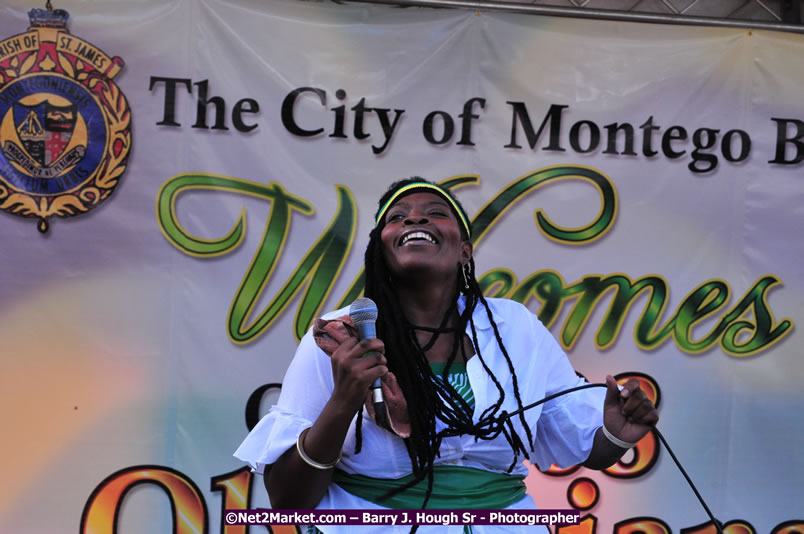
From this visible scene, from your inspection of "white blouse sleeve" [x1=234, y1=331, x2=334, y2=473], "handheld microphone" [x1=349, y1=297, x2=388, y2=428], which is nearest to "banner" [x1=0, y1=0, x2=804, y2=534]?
"white blouse sleeve" [x1=234, y1=331, x2=334, y2=473]

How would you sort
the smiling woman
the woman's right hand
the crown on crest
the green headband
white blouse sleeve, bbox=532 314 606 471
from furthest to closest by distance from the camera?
1. the crown on crest
2. the green headband
3. white blouse sleeve, bbox=532 314 606 471
4. the smiling woman
5. the woman's right hand

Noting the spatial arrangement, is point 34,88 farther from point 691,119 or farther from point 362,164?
point 691,119

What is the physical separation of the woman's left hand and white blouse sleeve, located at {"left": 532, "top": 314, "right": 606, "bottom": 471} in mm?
97

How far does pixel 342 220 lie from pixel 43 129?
1.18 metres

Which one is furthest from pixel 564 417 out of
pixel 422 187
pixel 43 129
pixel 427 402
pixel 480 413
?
pixel 43 129

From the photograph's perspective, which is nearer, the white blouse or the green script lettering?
the white blouse

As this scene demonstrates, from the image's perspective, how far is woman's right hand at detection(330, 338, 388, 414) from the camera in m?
1.50

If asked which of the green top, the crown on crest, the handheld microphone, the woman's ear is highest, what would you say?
the crown on crest

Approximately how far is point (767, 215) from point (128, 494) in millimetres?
2799

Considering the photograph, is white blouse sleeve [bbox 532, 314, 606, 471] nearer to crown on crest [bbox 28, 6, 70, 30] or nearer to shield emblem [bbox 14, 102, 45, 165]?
shield emblem [bbox 14, 102, 45, 165]

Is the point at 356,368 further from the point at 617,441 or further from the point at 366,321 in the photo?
the point at 617,441

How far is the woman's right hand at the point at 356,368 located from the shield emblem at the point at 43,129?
2.14 m

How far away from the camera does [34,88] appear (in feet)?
10.5

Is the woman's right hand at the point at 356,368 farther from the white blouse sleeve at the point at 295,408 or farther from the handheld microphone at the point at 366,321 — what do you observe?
the white blouse sleeve at the point at 295,408
